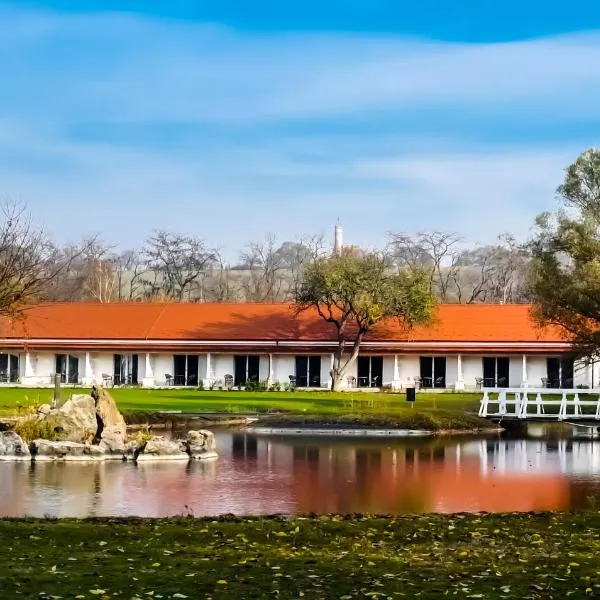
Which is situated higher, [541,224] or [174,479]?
[541,224]

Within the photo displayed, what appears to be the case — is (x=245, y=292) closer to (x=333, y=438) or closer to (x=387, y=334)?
(x=387, y=334)

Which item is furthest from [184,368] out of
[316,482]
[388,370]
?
[316,482]

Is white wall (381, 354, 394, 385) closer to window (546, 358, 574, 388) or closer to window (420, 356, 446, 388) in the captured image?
window (420, 356, 446, 388)

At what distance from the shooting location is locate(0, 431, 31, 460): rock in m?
25.8

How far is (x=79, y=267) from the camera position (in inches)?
4286

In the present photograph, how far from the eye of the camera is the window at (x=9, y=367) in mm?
56094

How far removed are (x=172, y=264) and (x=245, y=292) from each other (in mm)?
12119

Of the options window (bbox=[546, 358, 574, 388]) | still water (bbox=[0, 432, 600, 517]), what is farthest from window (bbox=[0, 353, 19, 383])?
still water (bbox=[0, 432, 600, 517])

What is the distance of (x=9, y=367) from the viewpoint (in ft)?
185

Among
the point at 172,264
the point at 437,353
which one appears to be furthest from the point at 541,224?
the point at 172,264

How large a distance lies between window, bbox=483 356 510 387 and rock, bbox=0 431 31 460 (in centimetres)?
3144

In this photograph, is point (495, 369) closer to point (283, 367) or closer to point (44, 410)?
point (283, 367)

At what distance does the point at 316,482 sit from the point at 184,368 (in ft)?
111

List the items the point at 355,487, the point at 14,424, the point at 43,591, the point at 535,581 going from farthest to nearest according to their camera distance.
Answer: the point at 14,424
the point at 355,487
the point at 535,581
the point at 43,591
